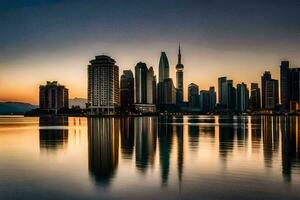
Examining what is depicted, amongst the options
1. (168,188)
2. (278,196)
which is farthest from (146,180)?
(278,196)

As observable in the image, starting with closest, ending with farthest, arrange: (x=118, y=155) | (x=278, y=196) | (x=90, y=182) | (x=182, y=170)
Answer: (x=278, y=196) < (x=90, y=182) < (x=182, y=170) < (x=118, y=155)

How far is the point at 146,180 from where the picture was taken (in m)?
22.5

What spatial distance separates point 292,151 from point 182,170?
1589 cm

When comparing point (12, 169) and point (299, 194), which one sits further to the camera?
point (12, 169)

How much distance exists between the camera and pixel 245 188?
20.1 metres

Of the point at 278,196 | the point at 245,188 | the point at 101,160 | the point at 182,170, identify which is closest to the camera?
the point at 278,196

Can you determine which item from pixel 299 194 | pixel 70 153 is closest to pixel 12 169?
pixel 70 153

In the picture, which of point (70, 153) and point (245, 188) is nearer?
point (245, 188)

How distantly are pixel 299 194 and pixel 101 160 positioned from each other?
1719 cm

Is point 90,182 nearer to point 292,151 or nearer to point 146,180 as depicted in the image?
point 146,180

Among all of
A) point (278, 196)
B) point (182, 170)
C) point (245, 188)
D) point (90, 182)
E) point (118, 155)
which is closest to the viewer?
point (278, 196)

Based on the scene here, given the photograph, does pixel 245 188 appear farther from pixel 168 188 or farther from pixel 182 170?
pixel 182 170

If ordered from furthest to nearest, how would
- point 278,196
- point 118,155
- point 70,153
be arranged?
point 70,153
point 118,155
point 278,196

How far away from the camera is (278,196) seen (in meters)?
18.4
